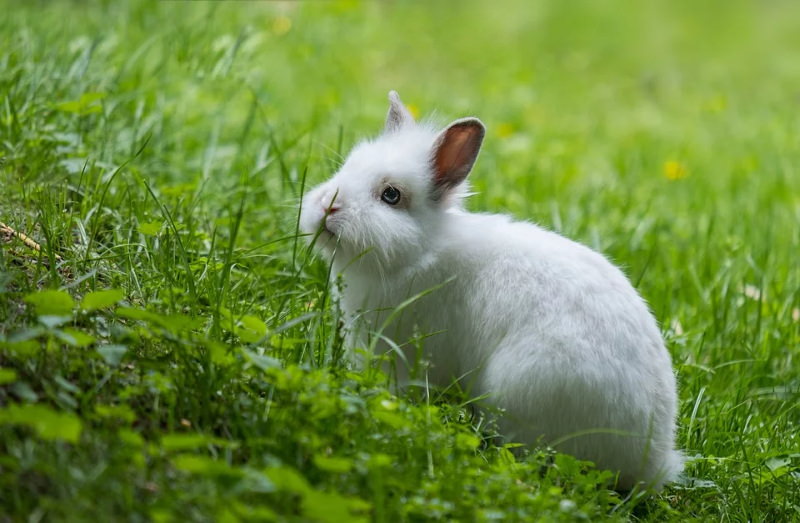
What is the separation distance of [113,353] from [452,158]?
1.46m

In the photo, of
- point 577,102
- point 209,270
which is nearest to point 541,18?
point 577,102

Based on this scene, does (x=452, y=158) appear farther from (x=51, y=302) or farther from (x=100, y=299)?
(x=51, y=302)

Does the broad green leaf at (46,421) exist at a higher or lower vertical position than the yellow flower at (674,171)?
lower

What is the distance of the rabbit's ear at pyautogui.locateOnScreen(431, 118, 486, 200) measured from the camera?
11.1ft

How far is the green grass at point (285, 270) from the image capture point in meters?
2.26

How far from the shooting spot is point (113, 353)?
2.44m

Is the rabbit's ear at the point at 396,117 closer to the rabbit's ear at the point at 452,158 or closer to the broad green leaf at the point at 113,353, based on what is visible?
the rabbit's ear at the point at 452,158

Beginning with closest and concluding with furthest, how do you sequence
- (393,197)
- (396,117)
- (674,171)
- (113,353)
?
1. (113,353)
2. (393,197)
3. (396,117)
4. (674,171)

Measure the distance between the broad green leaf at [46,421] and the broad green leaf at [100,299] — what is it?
1.61 ft

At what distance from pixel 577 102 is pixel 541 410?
6225 mm

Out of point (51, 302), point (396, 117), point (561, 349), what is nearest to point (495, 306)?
point (561, 349)

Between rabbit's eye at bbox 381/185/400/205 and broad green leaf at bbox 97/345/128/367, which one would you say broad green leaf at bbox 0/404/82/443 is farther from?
rabbit's eye at bbox 381/185/400/205

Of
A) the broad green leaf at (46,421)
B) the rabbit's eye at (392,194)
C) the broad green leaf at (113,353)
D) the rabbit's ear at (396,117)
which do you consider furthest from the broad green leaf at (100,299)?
the rabbit's ear at (396,117)

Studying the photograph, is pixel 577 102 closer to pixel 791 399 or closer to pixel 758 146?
pixel 758 146
